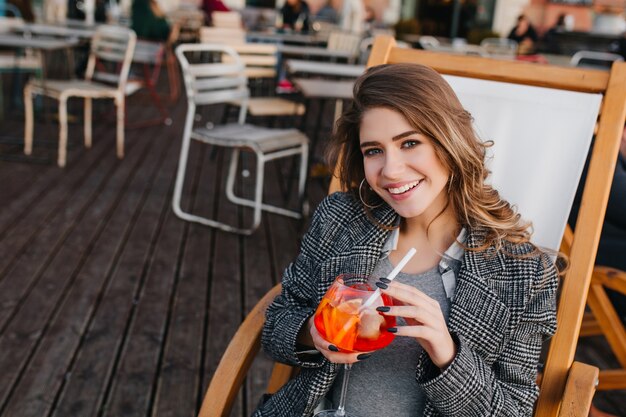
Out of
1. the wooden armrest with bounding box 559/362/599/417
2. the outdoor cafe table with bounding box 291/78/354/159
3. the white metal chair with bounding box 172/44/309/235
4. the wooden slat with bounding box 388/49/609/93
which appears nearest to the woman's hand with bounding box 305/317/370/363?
the wooden armrest with bounding box 559/362/599/417

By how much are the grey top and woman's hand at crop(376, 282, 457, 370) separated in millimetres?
156

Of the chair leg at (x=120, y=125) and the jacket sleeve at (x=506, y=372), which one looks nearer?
the jacket sleeve at (x=506, y=372)

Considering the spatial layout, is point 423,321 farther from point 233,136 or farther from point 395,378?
point 233,136

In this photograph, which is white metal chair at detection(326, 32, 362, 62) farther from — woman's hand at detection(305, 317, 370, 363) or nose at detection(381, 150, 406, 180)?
woman's hand at detection(305, 317, 370, 363)

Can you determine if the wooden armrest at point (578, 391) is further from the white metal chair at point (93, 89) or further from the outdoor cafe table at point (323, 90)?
the white metal chair at point (93, 89)

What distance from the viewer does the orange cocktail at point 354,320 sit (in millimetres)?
950

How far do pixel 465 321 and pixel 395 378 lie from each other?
0.17 m

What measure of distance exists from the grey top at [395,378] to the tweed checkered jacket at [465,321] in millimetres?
44

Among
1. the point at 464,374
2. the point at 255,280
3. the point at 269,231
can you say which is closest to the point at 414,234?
the point at 464,374

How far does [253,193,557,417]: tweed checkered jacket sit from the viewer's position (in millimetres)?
1088

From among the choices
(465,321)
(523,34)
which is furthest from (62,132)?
(523,34)

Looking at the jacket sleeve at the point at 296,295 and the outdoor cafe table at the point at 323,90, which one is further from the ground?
the outdoor cafe table at the point at 323,90

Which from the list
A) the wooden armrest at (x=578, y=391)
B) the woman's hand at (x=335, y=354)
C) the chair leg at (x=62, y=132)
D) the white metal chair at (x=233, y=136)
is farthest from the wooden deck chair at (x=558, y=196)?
the chair leg at (x=62, y=132)

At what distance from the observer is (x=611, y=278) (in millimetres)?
1809
